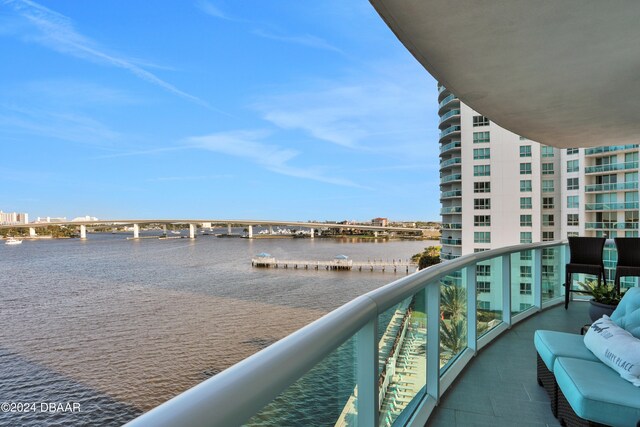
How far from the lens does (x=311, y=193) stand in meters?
74.9

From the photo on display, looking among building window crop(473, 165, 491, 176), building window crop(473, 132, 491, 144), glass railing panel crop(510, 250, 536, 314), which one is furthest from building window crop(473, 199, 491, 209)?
glass railing panel crop(510, 250, 536, 314)

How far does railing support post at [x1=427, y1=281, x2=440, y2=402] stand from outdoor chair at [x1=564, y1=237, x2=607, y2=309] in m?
3.71

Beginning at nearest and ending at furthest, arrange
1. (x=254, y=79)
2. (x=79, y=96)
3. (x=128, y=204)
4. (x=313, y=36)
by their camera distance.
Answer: (x=313, y=36) < (x=254, y=79) < (x=79, y=96) < (x=128, y=204)

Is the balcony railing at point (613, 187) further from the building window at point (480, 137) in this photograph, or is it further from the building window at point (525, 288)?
the building window at point (525, 288)

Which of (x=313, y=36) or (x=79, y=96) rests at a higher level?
(x=313, y=36)

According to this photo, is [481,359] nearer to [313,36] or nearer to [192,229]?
[313,36]

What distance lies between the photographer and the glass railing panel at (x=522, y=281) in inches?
170

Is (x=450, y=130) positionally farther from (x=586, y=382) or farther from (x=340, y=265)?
(x=586, y=382)

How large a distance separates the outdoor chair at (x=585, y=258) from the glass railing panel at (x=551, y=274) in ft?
0.57

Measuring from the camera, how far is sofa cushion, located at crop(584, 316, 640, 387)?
6.55ft

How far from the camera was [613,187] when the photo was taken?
117 ft

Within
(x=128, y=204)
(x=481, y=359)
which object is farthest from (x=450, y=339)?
(x=128, y=204)

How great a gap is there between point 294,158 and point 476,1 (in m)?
72.1

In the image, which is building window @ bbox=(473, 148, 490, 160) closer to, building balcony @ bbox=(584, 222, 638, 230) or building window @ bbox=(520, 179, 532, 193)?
building window @ bbox=(520, 179, 532, 193)
